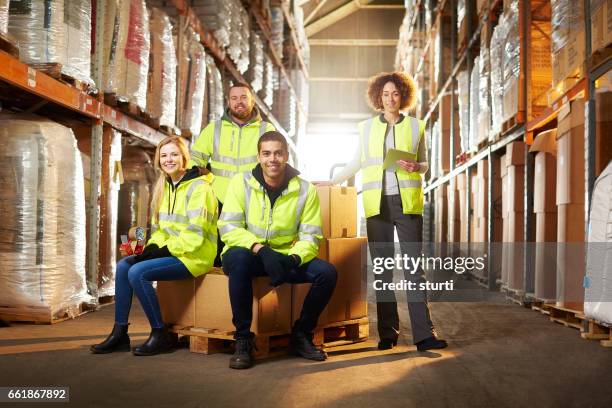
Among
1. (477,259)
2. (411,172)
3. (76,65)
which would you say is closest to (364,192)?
(411,172)

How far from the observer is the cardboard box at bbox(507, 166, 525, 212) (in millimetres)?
6641

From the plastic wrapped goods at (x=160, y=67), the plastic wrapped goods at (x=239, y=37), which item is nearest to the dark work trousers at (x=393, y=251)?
the plastic wrapped goods at (x=160, y=67)

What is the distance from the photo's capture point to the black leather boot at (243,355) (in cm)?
326

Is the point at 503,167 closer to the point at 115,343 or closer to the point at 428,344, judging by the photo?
the point at 428,344

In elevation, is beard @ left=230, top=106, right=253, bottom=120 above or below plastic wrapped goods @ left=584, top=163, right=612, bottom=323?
above

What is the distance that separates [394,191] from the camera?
3992 mm

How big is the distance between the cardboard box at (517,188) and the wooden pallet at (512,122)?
465 millimetres

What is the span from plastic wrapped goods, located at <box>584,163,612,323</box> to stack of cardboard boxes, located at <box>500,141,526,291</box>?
85.8 inches

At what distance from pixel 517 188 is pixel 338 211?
3.14 metres

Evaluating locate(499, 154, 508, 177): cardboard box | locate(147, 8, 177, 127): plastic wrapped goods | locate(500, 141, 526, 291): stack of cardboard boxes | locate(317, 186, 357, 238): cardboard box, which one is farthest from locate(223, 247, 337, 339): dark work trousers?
locate(499, 154, 508, 177): cardboard box

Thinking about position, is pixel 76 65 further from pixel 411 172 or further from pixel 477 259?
pixel 477 259

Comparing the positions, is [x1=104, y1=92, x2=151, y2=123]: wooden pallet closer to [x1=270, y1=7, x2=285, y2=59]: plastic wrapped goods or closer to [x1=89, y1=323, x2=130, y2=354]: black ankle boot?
[x1=89, y1=323, x2=130, y2=354]: black ankle boot

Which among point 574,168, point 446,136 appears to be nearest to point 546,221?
point 574,168

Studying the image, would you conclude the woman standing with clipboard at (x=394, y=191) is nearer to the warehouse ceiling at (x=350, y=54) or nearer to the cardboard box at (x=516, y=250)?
the cardboard box at (x=516, y=250)
